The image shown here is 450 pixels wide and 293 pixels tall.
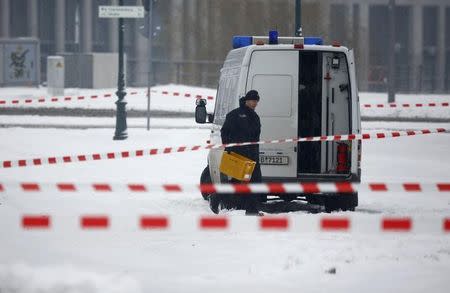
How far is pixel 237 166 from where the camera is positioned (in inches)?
475

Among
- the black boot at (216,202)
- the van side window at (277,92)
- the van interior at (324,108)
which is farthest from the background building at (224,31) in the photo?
the black boot at (216,202)

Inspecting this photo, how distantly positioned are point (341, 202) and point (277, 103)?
1499mm

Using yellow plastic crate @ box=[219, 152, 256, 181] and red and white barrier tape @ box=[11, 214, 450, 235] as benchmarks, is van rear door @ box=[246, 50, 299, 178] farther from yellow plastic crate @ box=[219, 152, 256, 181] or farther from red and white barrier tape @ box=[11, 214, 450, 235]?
red and white barrier tape @ box=[11, 214, 450, 235]

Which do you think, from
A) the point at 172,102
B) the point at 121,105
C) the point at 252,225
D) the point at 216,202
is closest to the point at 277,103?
the point at 216,202

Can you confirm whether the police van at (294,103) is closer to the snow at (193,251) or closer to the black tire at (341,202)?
the black tire at (341,202)

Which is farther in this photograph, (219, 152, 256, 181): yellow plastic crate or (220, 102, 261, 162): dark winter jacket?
(220, 102, 261, 162): dark winter jacket

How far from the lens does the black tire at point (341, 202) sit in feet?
42.6

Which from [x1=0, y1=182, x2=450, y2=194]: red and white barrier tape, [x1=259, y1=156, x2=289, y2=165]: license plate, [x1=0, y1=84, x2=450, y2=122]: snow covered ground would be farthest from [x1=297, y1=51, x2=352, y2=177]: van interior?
[x1=0, y1=84, x2=450, y2=122]: snow covered ground

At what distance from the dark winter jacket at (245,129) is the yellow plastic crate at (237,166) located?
0.10 meters

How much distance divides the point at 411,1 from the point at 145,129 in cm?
3909

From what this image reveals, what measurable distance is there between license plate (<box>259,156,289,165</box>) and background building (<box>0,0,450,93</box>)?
24939 millimetres

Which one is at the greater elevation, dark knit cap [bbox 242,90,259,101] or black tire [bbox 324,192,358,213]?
dark knit cap [bbox 242,90,259,101]

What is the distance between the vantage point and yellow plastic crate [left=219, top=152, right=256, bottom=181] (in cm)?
1198

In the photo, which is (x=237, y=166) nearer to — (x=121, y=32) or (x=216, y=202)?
(x=216, y=202)
